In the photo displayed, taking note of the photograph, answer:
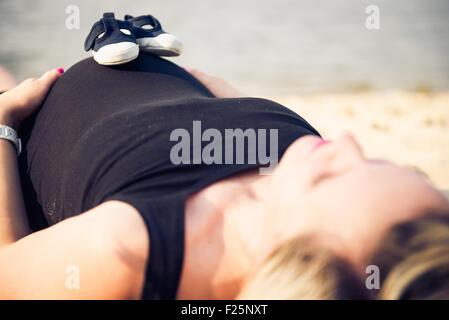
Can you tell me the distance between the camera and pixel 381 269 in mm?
1146

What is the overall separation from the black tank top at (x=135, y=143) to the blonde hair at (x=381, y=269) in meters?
0.23

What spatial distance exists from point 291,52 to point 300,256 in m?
5.43

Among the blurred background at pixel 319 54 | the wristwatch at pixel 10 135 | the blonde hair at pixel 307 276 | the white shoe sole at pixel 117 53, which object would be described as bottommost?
the blonde hair at pixel 307 276

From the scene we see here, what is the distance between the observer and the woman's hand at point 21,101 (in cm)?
186

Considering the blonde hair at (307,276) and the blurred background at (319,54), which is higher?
the blurred background at (319,54)

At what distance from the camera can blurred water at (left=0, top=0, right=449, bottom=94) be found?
5586 millimetres

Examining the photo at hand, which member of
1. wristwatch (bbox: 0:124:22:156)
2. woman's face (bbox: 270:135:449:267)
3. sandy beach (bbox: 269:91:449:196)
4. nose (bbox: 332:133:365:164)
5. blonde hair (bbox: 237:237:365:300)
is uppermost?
sandy beach (bbox: 269:91:449:196)

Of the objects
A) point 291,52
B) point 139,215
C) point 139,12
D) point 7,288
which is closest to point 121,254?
point 139,215

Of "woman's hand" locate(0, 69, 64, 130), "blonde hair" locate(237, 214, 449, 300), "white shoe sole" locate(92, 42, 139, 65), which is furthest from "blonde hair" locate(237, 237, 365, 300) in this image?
"woman's hand" locate(0, 69, 64, 130)

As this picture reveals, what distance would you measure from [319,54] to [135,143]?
522cm

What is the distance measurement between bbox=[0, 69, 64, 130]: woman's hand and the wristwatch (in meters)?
0.03

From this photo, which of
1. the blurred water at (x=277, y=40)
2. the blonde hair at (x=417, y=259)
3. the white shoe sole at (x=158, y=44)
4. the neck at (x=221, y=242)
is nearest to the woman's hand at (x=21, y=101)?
the white shoe sole at (x=158, y=44)

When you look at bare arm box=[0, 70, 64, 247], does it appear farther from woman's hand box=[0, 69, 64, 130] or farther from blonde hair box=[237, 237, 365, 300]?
blonde hair box=[237, 237, 365, 300]

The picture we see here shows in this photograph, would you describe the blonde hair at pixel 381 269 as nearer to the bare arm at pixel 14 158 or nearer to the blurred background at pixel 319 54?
the bare arm at pixel 14 158
